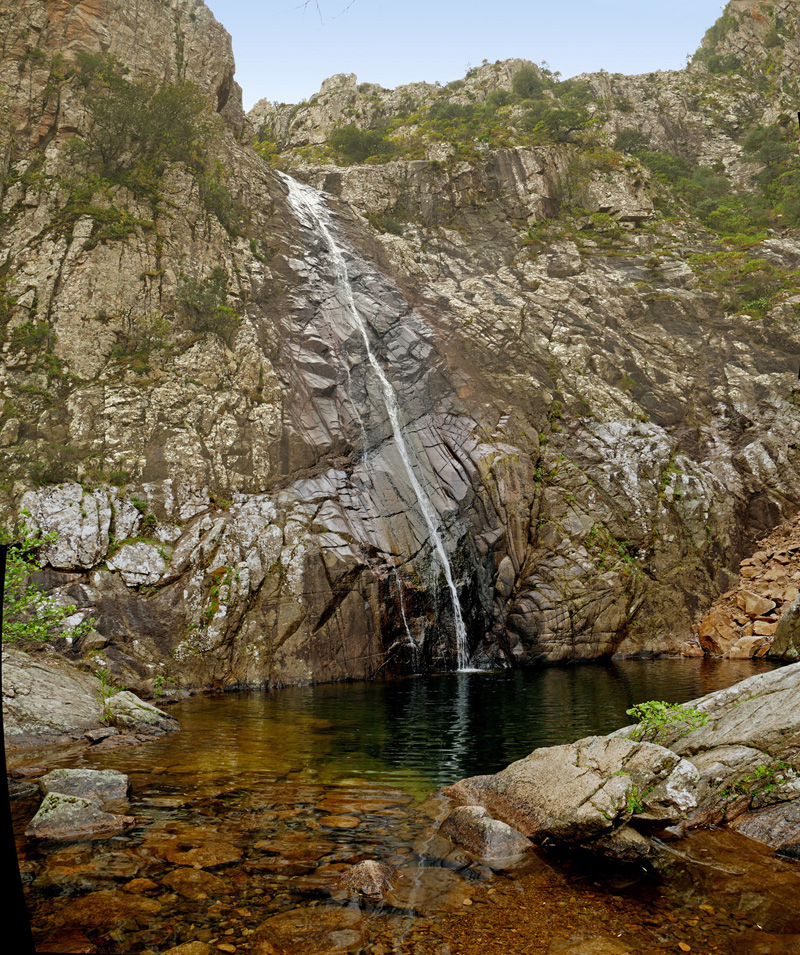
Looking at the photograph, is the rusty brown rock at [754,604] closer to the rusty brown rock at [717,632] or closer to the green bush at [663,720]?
the rusty brown rock at [717,632]

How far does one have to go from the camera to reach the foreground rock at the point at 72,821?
7.52m

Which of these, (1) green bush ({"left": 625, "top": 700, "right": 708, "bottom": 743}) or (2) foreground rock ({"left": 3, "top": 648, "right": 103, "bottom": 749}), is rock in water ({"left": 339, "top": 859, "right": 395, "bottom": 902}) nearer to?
(1) green bush ({"left": 625, "top": 700, "right": 708, "bottom": 743})

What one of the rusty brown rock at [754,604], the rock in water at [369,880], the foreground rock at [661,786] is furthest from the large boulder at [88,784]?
the rusty brown rock at [754,604]

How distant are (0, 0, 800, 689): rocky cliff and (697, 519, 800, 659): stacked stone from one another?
0.98m

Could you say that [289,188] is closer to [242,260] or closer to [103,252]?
[242,260]

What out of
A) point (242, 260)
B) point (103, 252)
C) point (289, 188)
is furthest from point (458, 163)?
point (103, 252)

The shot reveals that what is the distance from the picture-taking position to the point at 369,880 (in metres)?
6.61

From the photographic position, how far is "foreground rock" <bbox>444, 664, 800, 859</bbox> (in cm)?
746

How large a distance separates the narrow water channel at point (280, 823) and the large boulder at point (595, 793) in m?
1.14

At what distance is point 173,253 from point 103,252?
12.8 ft

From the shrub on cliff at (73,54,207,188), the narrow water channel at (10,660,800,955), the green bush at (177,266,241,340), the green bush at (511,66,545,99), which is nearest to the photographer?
the narrow water channel at (10,660,800,955)

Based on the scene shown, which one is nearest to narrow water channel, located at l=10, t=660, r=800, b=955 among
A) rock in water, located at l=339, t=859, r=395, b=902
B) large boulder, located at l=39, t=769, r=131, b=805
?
rock in water, located at l=339, t=859, r=395, b=902

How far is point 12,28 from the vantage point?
116ft

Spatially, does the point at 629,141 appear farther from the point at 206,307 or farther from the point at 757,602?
the point at 757,602
